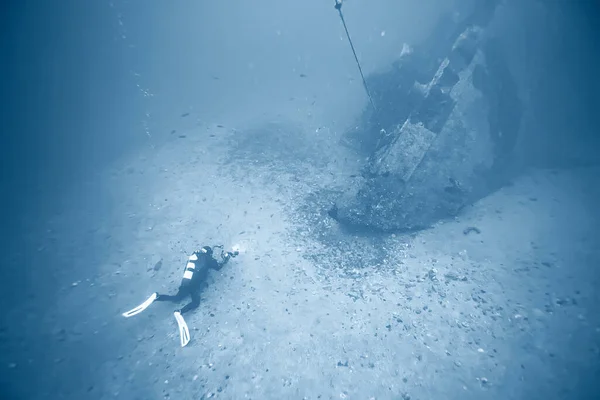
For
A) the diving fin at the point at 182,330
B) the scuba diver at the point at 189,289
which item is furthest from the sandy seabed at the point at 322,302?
the scuba diver at the point at 189,289

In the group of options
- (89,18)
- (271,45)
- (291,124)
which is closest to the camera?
(291,124)

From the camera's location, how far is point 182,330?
19.0 ft

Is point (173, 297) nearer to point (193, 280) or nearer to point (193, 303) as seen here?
point (193, 303)

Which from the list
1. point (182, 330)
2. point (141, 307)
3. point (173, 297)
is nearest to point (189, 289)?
point (173, 297)

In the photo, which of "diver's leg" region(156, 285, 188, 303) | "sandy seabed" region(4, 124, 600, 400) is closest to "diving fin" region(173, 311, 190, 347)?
"sandy seabed" region(4, 124, 600, 400)

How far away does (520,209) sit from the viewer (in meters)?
7.73

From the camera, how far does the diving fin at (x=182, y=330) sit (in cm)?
566

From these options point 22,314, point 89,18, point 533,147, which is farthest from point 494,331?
point 89,18

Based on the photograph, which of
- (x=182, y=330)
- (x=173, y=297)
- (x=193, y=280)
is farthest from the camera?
(x=173, y=297)

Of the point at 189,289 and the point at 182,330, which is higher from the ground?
the point at 189,289

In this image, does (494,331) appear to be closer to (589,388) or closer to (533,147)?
(589,388)

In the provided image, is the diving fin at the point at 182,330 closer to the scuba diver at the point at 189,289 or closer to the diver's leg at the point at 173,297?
the scuba diver at the point at 189,289

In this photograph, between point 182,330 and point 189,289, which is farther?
point 189,289

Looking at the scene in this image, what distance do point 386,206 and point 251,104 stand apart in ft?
38.9
